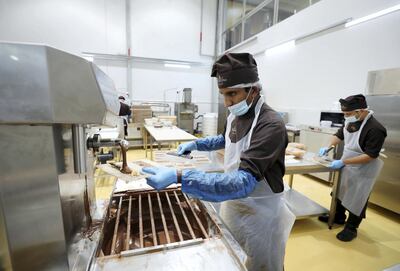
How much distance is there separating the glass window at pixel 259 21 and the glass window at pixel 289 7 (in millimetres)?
304

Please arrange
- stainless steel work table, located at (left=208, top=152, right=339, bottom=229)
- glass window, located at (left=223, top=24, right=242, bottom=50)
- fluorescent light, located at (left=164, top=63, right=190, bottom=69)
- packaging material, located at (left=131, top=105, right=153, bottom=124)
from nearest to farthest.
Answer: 1. stainless steel work table, located at (left=208, top=152, right=339, bottom=229)
2. packaging material, located at (left=131, top=105, right=153, bottom=124)
3. glass window, located at (left=223, top=24, right=242, bottom=50)
4. fluorescent light, located at (left=164, top=63, right=190, bottom=69)

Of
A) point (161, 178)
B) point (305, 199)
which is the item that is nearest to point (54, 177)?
point (161, 178)

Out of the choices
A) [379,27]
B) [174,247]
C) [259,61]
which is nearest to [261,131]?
[174,247]

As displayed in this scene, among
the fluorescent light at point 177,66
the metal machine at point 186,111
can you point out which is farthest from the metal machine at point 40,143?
the fluorescent light at point 177,66

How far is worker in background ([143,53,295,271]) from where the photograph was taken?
87cm

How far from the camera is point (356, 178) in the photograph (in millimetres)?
2105

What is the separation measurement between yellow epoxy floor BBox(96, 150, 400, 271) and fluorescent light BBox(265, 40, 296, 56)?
352 cm

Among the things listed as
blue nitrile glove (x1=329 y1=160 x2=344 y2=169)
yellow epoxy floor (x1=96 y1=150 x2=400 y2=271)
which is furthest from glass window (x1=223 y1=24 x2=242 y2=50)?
yellow epoxy floor (x1=96 y1=150 x2=400 y2=271)

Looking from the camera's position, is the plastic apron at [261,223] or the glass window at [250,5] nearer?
the plastic apron at [261,223]

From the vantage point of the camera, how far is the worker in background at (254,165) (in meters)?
0.87

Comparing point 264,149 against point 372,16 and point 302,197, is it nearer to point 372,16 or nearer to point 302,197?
point 302,197

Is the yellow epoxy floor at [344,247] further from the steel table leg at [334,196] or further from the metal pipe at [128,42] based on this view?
the metal pipe at [128,42]

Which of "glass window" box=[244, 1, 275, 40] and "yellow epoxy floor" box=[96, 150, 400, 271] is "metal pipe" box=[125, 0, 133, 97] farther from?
"yellow epoxy floor" box=[96, 150, 400, 271]

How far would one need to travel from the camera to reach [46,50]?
1.38ft
